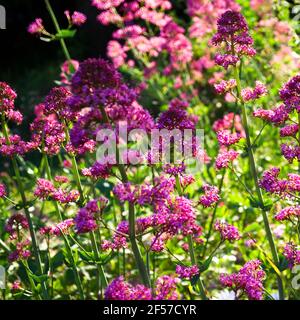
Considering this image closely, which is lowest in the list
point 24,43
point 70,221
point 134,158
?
point 70,221

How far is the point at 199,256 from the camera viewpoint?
389 cm

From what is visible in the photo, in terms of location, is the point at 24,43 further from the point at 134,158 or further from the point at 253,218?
the point at 134,158

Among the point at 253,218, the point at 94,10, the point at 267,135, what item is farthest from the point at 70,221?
the point at 94,10

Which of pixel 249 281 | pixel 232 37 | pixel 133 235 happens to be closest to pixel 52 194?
pixel 133 235

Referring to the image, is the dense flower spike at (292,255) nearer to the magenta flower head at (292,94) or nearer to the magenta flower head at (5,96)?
the magenta flower head at (292,94)

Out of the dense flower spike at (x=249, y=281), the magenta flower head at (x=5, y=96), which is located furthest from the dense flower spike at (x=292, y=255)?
the magenta flower head at (x=5, y=96)

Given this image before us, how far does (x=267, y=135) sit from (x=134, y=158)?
3.88m

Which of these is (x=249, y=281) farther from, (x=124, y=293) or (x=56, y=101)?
(x=56, y=101)

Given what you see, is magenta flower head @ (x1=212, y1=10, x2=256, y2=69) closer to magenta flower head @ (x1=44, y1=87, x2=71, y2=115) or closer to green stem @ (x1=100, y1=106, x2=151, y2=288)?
magenta flower head @ (x1=44, y1=87, x2=71, y2=115)

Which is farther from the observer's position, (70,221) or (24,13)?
(24,13)

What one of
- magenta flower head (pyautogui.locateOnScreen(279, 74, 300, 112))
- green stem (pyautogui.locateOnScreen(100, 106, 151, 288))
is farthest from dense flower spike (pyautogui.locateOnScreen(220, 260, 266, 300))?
magenta flower head (pyautogui.locateOnScreen(279, 74, 300, 112))

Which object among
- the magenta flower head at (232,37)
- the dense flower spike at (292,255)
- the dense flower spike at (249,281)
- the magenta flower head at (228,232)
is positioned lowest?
the dense flower spike at (249,281)
